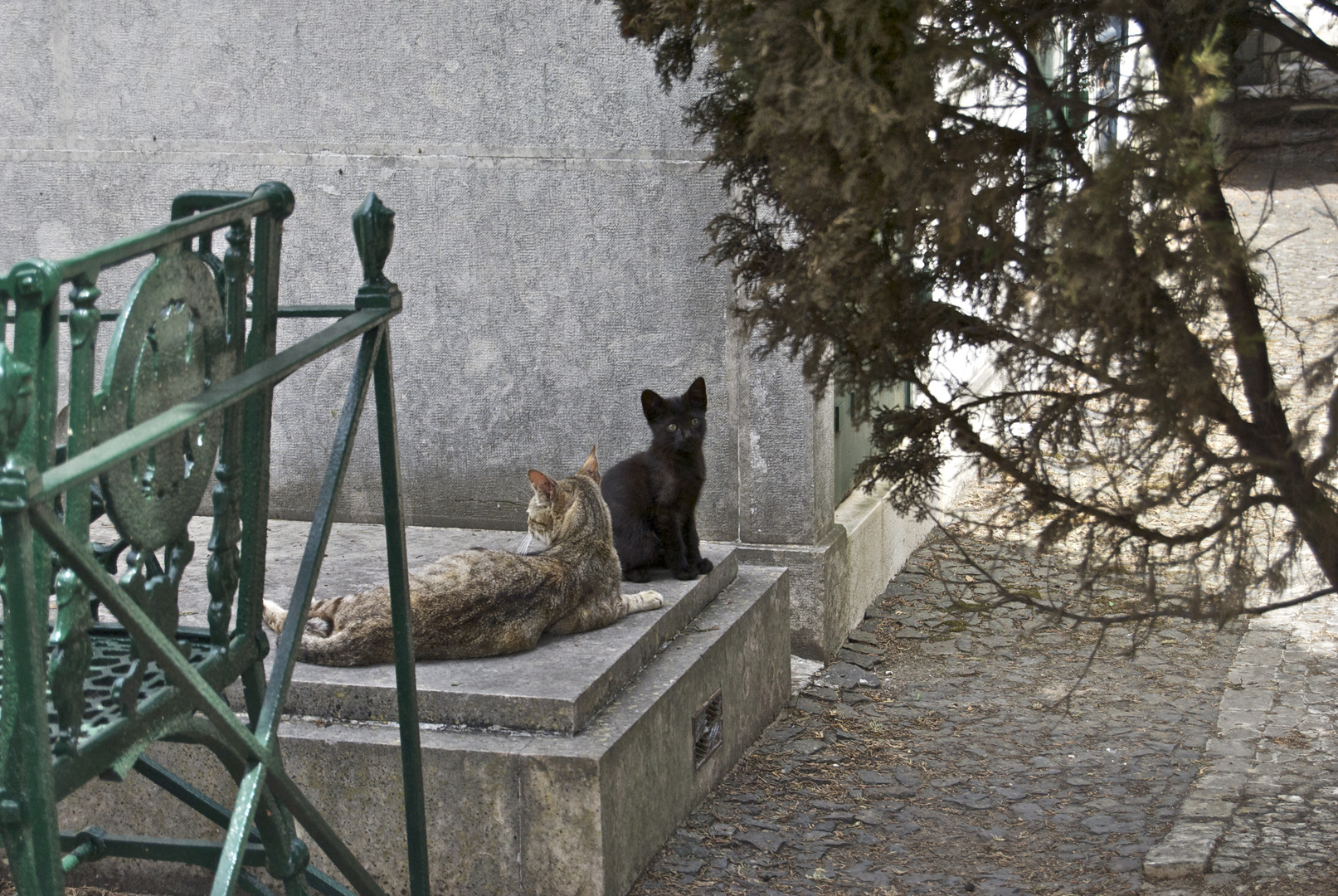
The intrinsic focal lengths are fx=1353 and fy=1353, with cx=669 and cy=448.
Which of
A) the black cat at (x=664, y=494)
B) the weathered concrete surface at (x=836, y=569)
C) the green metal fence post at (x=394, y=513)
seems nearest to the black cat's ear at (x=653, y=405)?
the black cat at (x=664, y=494)

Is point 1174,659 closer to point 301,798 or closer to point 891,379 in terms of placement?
point 891,379

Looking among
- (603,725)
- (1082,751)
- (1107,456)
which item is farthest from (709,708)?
(1107,456)

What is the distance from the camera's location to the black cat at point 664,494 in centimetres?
494

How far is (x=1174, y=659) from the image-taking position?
593cm

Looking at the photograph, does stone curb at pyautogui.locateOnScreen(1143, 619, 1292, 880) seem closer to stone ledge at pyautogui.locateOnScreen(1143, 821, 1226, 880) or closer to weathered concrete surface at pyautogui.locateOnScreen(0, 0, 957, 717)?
stone ledge at pyautogui.locateOnScreen(1143, 821, 1226, 880)

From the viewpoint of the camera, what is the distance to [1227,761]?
4.78 meters

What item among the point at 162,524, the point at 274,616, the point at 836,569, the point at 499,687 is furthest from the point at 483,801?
the point at 836,569

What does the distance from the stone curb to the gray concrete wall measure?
2.12m

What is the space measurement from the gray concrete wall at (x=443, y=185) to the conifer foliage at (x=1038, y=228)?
2.07m

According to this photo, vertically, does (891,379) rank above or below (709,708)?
above

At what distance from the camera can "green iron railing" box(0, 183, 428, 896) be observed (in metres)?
1.68

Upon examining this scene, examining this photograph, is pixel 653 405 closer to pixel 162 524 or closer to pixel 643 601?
pixel 643 601

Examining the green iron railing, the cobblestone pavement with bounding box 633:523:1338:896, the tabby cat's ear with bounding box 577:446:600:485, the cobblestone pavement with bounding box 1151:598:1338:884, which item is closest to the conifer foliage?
the cobblestone pavement with bounding box 633:523:1338:896

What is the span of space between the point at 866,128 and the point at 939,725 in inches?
126
